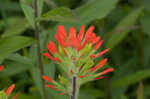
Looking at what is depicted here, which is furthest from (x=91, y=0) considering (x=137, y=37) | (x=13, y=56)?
(x=137, y=37)

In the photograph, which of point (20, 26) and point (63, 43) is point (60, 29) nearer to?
point (63, 43)

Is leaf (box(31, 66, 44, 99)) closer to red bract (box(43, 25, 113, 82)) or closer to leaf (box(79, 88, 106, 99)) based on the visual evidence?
leaf (box(79, 88, 106, 99))

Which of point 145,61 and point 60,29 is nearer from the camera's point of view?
point 60,29

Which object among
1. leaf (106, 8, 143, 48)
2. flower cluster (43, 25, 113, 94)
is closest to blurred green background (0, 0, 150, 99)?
leaf (106, 8, 143, 48)

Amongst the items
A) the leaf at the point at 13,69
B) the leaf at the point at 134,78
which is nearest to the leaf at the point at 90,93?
the leaf at the point at 134,78

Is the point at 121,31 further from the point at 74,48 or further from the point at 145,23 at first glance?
the point at 74,48

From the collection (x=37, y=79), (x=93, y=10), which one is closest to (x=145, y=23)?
(x=93, y=10)

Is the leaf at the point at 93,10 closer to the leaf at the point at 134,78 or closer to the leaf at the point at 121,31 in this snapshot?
the leaf at the point at 121,31
